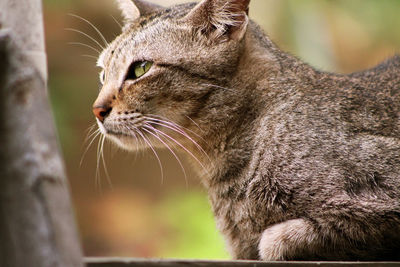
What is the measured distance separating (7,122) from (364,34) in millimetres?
8108

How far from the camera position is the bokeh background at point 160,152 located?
21.8 feet

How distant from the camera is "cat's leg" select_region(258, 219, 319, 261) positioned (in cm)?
233

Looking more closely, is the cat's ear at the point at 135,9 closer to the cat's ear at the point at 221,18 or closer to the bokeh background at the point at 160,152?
the cat's ear at the point at 221,18

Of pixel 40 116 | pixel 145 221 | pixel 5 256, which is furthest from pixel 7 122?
pixel 145 221

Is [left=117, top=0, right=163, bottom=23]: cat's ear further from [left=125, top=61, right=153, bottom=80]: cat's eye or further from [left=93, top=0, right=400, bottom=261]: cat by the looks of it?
[left=125, top=61, right=153, bottom=80]: cat's eye

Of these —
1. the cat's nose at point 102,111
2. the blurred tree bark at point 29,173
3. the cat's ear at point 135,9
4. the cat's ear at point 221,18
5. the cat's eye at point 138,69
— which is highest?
the cat's ear at point 135,9

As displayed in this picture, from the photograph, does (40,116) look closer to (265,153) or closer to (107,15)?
(265,153)

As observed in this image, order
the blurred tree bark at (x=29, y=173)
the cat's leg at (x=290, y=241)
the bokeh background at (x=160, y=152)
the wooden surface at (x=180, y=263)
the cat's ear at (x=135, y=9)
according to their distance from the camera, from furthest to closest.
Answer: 1. the bokeh background at (x=160, y=152)
2. the cat's ear at (x=135, y=9)
3. the cat's leg at (x=290, y=241)
4. the wooden surface at (x=180, y=263)
5. the blurred tree bark at (x=29, y=173)

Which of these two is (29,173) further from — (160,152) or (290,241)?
(160,152)

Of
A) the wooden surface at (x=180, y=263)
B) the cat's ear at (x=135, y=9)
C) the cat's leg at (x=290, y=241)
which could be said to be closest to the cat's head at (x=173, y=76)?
the cat's ear at (x=135, y=9)

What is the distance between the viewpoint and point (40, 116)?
1.42 metres

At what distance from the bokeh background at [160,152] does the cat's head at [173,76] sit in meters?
3.50

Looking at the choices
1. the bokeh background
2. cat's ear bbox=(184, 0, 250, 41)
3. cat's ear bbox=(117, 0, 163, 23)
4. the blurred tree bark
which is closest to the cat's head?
cat's ear bbox=(184, 0, 250, 41)

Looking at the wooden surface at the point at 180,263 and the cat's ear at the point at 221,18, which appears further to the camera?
the cat's ear at the point at 221,18
